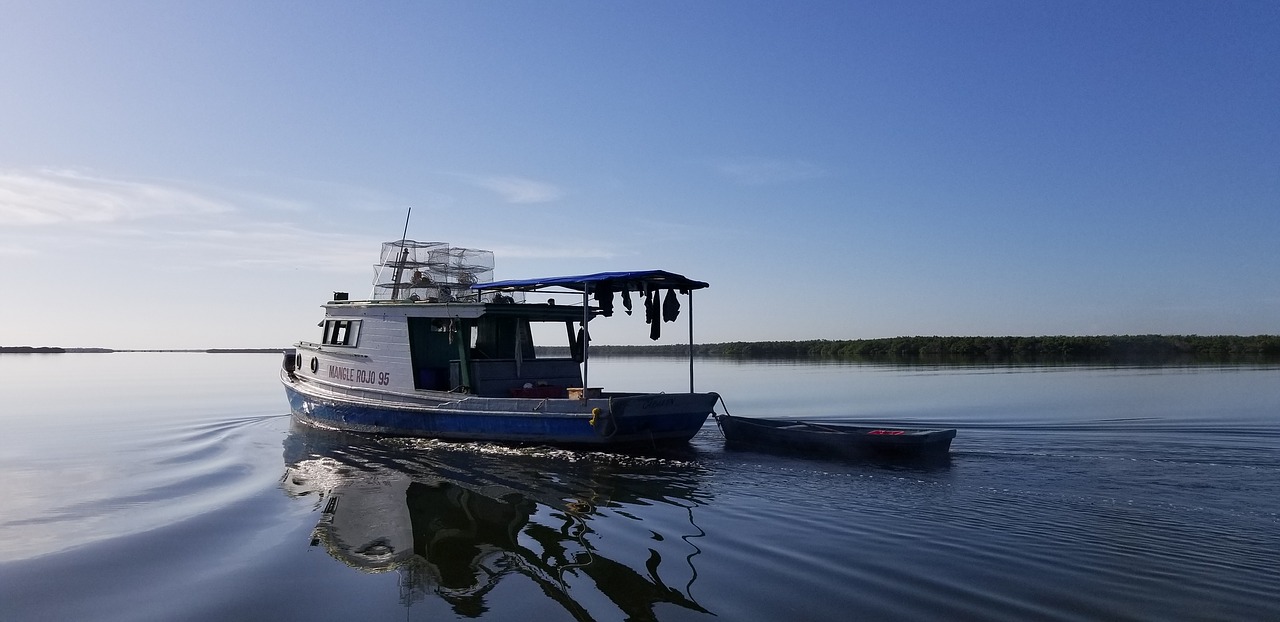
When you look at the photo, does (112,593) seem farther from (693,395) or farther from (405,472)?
(693,395)

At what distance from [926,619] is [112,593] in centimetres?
648

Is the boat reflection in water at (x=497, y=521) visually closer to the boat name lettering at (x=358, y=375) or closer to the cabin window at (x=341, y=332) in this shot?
the boat name lettering at (x=358, y=375)

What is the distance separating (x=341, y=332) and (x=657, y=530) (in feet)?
39.2

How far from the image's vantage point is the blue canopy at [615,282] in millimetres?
13055

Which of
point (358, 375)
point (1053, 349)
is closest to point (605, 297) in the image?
point (358, 375)

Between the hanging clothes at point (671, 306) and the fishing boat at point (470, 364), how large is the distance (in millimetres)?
19

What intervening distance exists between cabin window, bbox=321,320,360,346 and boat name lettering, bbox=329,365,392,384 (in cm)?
57

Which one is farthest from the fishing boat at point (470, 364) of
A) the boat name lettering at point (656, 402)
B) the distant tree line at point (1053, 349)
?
the distant tree line at point (1053, 349)

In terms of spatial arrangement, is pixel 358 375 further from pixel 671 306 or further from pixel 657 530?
pixel 657 530

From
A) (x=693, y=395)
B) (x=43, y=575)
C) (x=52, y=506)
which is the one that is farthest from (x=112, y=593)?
(x=693, y=395)

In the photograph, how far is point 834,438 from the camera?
12.4 meters

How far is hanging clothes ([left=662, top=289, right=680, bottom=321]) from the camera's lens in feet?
45.6

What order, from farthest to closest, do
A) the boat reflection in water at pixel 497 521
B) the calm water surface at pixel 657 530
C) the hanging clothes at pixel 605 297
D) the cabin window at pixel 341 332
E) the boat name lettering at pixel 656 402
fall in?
the cabin window at pixel 341 332
the hanging clothes at pixel 605 297
the boat name lettering at pixel 656 402
the boat reflection in water at pixel 497 521
the calm water surface at pixel 657 530

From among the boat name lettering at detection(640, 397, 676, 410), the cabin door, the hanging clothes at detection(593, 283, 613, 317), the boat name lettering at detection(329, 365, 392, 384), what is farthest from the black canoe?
the boat name lettering at detection(329, 365, 392, 384)
